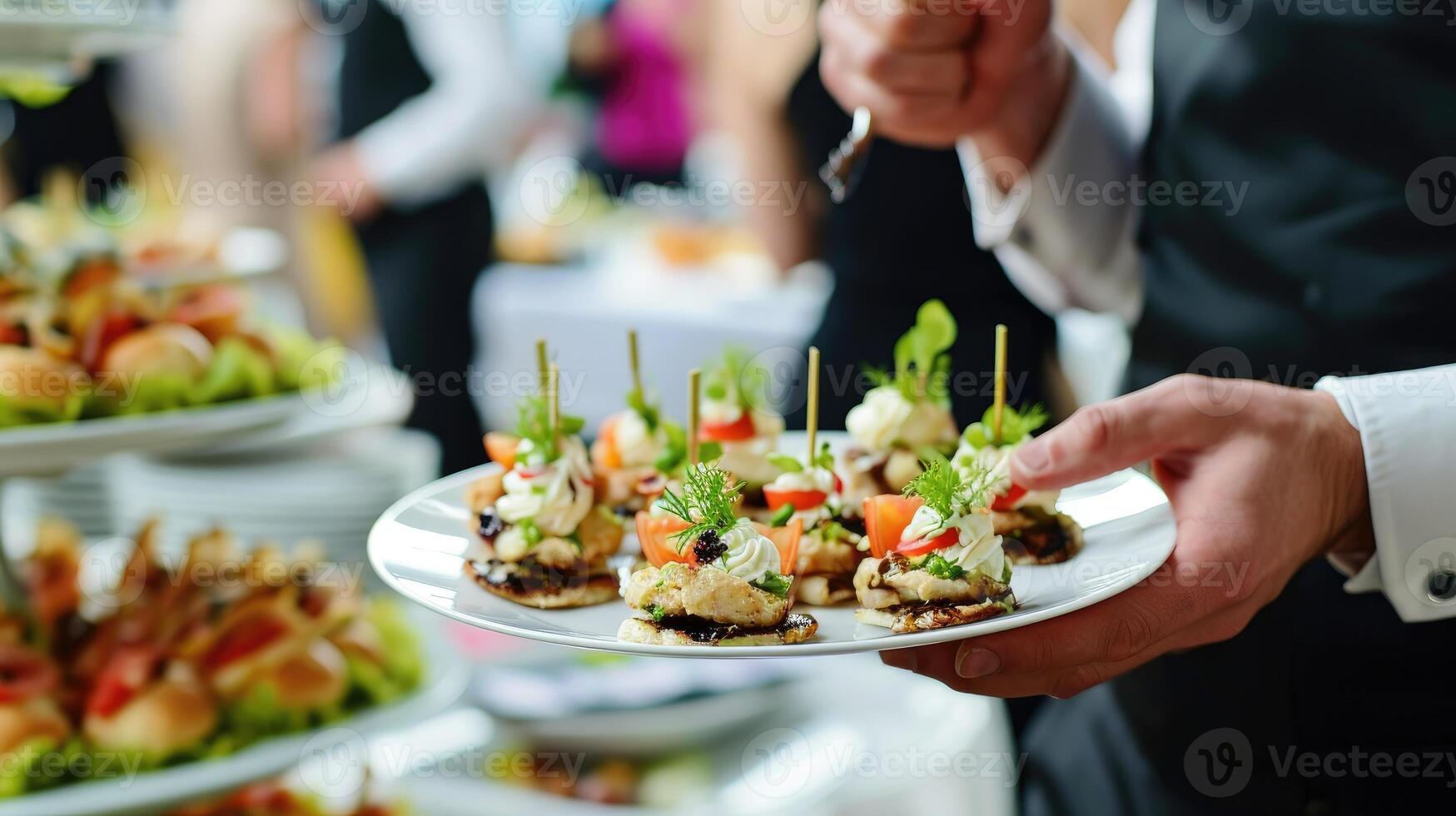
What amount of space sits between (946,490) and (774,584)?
234 mm

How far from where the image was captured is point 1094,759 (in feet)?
6.38

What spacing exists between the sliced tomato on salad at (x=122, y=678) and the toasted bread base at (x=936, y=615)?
115 centimetres

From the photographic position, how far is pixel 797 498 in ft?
5.14

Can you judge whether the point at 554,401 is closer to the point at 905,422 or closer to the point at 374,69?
the point at 905,422

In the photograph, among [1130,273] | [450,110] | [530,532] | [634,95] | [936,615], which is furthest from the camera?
[634,95]

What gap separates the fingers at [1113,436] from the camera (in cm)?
127

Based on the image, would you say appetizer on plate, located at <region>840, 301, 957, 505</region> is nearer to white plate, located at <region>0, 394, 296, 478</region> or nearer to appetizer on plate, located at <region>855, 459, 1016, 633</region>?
appetizer on plate, located at <region>855, 459, 1016, 633</region>

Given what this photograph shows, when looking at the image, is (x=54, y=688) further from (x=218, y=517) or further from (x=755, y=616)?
(x=755, y=616)

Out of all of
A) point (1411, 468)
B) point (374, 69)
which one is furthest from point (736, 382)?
point (374, 69)

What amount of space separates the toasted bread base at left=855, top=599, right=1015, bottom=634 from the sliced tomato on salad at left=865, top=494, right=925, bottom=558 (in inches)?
5.6

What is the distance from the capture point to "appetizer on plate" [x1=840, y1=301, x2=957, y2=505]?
1.67 m

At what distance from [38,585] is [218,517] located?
0.69 m

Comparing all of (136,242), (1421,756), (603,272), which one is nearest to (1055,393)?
(1421,756)

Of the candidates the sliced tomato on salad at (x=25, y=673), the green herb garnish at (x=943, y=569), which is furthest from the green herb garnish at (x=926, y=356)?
the sliced tomato on salad at (x=25, y=673)
